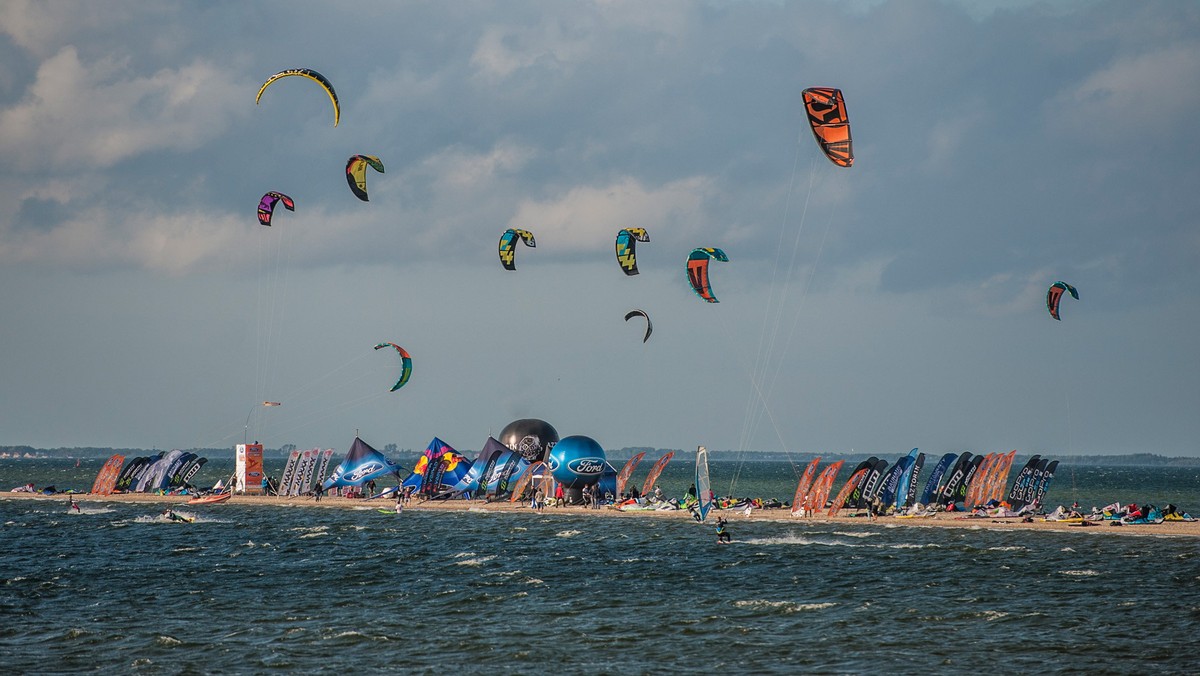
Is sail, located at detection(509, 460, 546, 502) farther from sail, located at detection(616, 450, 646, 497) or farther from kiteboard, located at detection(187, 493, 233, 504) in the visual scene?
kiteboard, located at detection(187, 493, 233, 504)

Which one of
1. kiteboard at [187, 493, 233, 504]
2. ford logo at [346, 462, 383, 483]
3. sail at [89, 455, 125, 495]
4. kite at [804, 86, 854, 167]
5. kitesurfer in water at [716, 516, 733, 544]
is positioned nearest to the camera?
kite at [804, 86, 854, 167]

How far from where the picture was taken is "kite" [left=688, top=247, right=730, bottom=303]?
1957 inches

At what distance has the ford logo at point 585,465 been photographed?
60062 mm

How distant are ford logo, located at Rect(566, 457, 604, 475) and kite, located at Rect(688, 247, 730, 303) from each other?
1386 centimetres

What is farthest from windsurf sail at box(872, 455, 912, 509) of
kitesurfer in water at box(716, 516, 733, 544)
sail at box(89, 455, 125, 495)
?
sail at box(89, 455, 125, 495)

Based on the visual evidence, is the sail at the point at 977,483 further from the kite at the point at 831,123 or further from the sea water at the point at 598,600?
the kite at the point at 831,123

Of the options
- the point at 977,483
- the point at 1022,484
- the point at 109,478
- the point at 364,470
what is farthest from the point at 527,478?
the point at 109,478

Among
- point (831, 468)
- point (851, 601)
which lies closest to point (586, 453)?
point (831, 468)

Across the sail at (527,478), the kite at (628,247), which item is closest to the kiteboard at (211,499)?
the sail at (527,478)

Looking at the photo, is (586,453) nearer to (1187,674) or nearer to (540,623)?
(540,623)

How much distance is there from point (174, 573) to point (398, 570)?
7087 millimetres

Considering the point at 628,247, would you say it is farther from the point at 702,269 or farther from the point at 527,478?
the point at 527,478

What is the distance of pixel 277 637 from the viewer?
26.3 m

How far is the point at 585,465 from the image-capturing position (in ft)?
198
